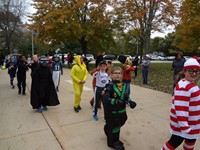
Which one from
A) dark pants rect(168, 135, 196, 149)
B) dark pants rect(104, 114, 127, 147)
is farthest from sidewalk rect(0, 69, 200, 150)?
dark pants rect(168, 135, 196, 149)

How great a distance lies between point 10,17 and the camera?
4231cm

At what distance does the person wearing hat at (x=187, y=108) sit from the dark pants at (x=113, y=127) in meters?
1.01

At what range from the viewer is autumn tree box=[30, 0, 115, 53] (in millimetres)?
21609

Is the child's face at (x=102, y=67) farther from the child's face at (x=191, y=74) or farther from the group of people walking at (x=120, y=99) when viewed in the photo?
the child's face at (x=191, y=74)

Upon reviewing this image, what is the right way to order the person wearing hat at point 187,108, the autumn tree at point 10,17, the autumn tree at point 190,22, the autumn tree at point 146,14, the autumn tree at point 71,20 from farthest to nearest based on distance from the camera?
1. the autumn tree at point 10,17
2. the autumn tree at point 71,20
3. the autumn tree at point 146,14
4. the autumn tree at point 190,22
5. the person wearing hat at point 187,108

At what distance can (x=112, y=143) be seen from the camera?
12.7 feet

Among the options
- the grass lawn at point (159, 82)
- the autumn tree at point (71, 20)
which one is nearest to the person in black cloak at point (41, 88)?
the grass lawn at point (159, 82)

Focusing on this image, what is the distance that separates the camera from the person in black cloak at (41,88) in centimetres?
610

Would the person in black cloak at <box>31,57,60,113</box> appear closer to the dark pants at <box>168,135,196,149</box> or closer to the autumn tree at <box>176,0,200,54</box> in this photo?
the dark pants at <box>168,135,196,149</box>

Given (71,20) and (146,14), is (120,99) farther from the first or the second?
(71,20)

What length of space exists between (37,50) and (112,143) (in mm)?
57134

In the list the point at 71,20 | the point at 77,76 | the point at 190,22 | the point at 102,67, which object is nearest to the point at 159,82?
the point at 190,22

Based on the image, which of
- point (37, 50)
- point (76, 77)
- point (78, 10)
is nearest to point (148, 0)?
point (78, 10)

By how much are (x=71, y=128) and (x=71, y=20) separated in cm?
1902
